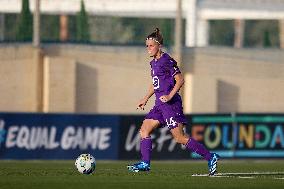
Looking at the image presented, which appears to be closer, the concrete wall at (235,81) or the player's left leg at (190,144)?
the player's left leg at (190,144)

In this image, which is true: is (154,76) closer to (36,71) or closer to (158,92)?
(158,92)

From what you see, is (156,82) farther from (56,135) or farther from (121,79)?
(121,79)

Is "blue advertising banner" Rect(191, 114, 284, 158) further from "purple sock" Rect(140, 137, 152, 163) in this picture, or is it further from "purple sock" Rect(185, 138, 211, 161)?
"purple sock" Rect(185, 138, 211, 161)

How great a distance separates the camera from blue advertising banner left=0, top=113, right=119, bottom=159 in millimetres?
31953

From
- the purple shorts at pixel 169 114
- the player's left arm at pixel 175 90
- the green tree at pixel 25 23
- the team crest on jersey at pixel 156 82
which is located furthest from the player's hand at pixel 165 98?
the green tree at pixel 25 23

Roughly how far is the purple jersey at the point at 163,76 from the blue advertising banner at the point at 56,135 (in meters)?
13.8

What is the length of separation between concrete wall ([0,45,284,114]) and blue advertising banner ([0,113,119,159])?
36.6 ft

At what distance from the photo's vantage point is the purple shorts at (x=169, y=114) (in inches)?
720

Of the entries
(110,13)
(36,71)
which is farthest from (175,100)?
(110,13)

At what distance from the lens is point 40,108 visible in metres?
44.2

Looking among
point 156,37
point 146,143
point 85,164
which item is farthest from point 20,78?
point 156,37

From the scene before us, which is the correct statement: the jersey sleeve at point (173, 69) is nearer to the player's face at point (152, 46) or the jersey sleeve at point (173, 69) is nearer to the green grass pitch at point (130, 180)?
the player's face at point (152, 46)

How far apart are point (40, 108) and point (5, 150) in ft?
40.6

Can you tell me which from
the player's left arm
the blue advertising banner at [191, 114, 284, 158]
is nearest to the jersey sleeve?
the player's left arm
